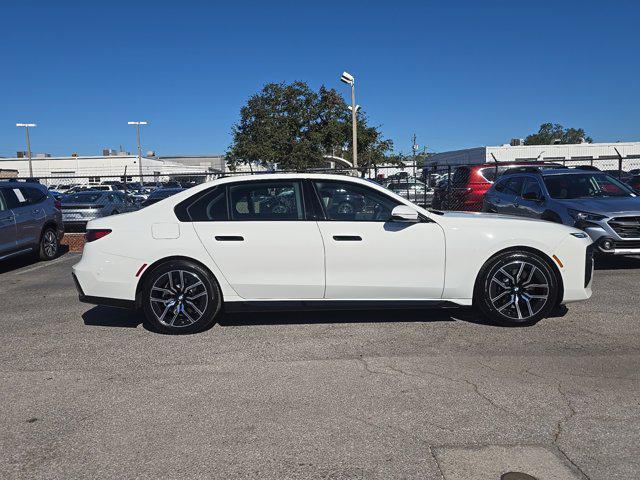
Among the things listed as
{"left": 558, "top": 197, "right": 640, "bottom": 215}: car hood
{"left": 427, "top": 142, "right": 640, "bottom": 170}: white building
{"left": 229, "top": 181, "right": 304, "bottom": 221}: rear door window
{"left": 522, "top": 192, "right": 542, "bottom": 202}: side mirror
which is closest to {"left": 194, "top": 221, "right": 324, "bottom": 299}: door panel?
{"left": 229, "top": 181, "right": 304, "bottom": 221}: rear door window

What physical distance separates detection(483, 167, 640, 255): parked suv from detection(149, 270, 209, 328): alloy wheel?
19.7 feet

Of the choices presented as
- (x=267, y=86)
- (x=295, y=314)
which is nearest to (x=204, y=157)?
(x=267, y=86)

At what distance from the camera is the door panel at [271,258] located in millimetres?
5516

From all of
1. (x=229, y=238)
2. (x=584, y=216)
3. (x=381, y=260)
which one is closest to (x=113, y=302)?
(x=229, y=238)

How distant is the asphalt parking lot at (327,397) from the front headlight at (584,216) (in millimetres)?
2554

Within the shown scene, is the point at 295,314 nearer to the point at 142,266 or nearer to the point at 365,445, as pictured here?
the point at 142,266

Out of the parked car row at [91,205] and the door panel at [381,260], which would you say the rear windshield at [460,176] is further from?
the door panel at [381,260]

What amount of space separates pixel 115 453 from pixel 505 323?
389cm

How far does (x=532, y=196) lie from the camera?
9.94 m

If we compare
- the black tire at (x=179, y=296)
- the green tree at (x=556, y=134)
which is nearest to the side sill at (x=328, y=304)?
the black tire at (x=179, y=296)

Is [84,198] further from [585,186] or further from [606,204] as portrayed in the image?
[606,204]

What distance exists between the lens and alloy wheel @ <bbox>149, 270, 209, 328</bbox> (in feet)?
18.3

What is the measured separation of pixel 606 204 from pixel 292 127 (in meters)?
28.2

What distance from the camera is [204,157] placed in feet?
340
